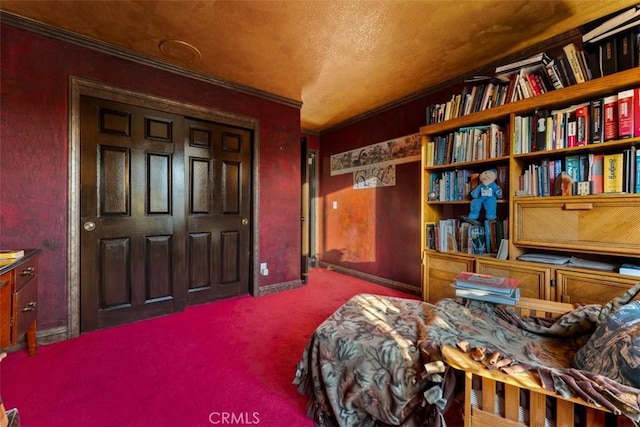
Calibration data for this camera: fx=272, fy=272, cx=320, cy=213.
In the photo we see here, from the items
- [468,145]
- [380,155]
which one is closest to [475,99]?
[468,145]

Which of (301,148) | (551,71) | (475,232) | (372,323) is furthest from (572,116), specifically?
(301,148)

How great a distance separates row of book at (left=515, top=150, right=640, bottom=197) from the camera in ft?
5.31

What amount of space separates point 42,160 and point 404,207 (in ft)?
11.5

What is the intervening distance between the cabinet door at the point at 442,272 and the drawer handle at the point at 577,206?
733 millimetres

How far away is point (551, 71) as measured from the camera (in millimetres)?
Answer: 1917

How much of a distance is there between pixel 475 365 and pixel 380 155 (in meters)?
3.12

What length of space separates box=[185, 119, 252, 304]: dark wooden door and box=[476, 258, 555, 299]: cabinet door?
2.52 metres

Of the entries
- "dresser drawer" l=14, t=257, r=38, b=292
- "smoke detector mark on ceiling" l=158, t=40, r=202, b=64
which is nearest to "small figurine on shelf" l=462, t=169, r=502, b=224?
"smoke detector mark on ceiling" l=158, t=40, r=202, b=64

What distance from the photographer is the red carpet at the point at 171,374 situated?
1376 millimetres

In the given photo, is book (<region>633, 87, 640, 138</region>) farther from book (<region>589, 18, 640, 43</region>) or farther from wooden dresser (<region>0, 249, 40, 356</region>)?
wooden dresser (<region>0, 249, 40, 356</region>)

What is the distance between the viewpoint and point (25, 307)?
1.73m

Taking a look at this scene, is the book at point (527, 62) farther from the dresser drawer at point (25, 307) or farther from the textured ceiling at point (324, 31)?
the dresser drawer at point (25, 307)
